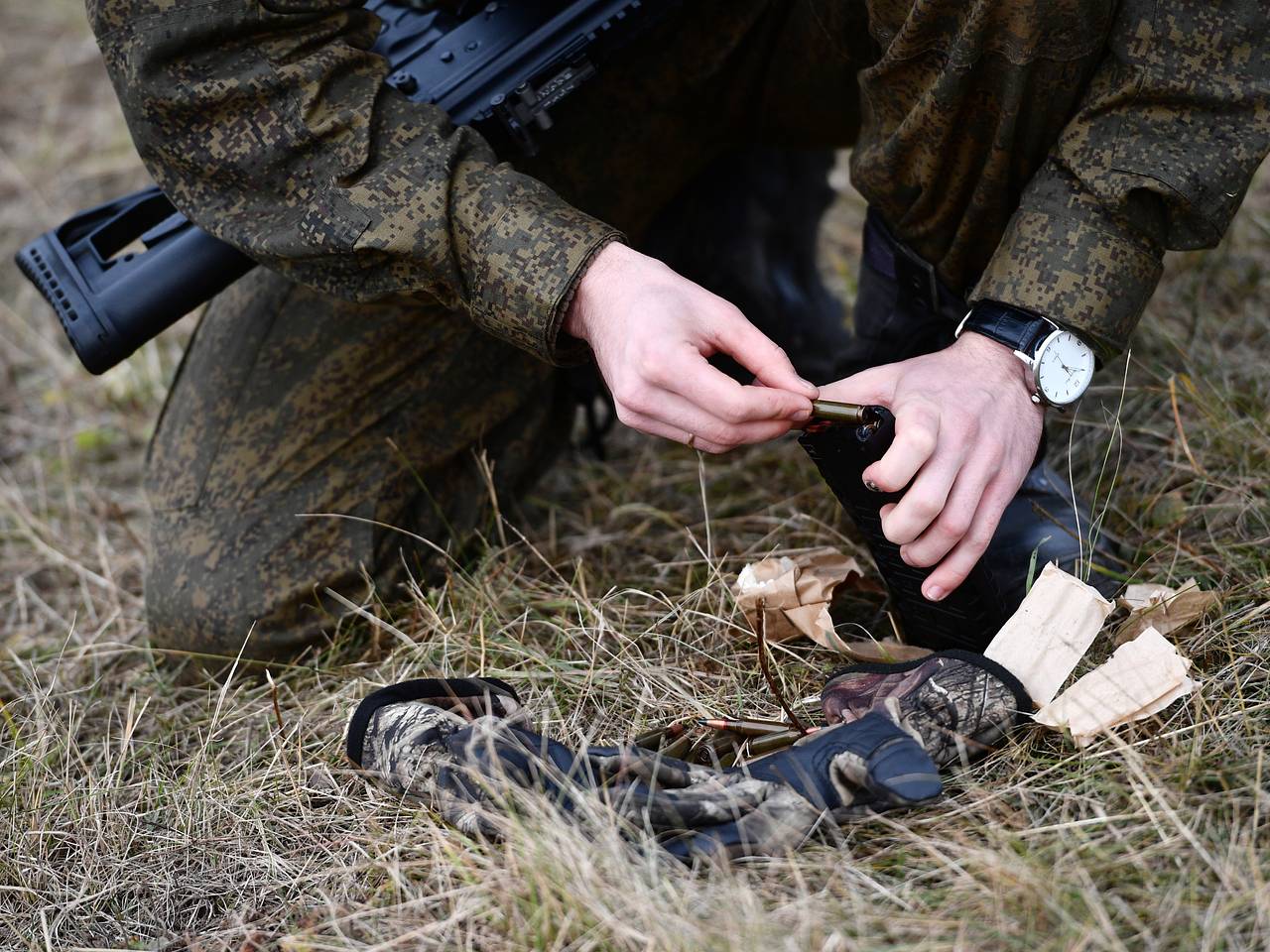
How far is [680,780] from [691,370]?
0.51 m

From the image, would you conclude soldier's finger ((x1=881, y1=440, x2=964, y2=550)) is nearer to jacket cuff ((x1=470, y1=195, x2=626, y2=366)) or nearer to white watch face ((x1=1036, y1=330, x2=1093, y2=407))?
white watch face ((x1=1036, y1=330, x2=1093, y2=407))

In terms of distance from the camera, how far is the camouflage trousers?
6.94 ft

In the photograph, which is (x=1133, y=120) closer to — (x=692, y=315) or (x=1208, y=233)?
(x=1208, y=233)

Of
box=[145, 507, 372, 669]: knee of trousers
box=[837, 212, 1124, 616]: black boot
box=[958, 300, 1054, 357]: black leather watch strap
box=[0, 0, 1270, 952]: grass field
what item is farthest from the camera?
box=[145, 507, 372, 669]: knee of trousers

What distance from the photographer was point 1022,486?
1.80m

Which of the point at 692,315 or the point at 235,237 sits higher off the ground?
the point at 235,237

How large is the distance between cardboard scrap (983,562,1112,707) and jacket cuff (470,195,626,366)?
76 cm

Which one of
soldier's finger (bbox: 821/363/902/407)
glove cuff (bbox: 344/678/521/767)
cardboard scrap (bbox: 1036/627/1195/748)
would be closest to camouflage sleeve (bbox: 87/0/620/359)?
soldier's finger (bbox: 821/363/902/407)

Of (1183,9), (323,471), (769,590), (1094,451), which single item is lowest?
(1094,451)

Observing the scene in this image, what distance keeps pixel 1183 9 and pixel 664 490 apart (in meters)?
1.32

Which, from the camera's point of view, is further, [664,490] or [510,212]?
[664,490]

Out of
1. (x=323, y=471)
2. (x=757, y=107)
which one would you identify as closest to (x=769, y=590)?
(x=323, y=471)

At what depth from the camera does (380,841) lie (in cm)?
145

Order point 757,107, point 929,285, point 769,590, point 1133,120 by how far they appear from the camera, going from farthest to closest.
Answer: point 757,107, point 929,285, point 769,590, point 1133,120
